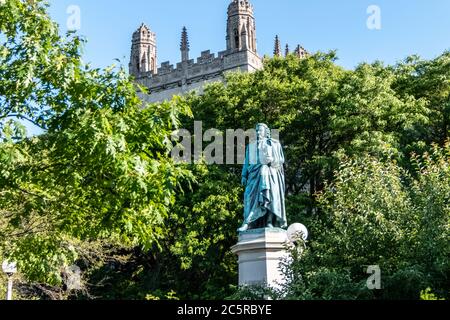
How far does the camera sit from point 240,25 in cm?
4928

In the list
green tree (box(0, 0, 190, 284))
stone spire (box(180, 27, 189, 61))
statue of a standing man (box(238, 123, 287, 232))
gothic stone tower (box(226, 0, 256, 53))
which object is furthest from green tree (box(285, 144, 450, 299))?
stone spire (box(180, 27, 189, 61))

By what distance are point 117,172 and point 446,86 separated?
20057 millimetres

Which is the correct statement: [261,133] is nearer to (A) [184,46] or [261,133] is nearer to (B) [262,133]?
(B) [262,133]

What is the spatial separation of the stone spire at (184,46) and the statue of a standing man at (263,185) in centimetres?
3939

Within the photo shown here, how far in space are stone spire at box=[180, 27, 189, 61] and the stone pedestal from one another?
40.9m

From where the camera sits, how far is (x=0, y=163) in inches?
372

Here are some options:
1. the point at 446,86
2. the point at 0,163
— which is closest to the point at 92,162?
the point at 0,163

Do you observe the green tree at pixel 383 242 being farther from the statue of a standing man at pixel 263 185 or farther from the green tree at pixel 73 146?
the green tree at pixel 73 146

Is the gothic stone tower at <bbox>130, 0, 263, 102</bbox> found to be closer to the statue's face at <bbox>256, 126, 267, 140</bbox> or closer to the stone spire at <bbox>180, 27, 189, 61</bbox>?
the stone spire at <bbox>180, 27, 189, 61</bbox>

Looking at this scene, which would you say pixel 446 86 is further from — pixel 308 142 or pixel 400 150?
pixel 308 142

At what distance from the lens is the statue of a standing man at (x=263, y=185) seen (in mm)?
14734

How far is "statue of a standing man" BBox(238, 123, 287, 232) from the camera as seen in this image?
14734 mm

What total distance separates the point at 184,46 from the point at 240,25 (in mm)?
7123

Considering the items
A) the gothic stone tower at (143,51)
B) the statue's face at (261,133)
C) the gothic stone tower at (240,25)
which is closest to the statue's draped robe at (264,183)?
the statue's face at (261,133)
